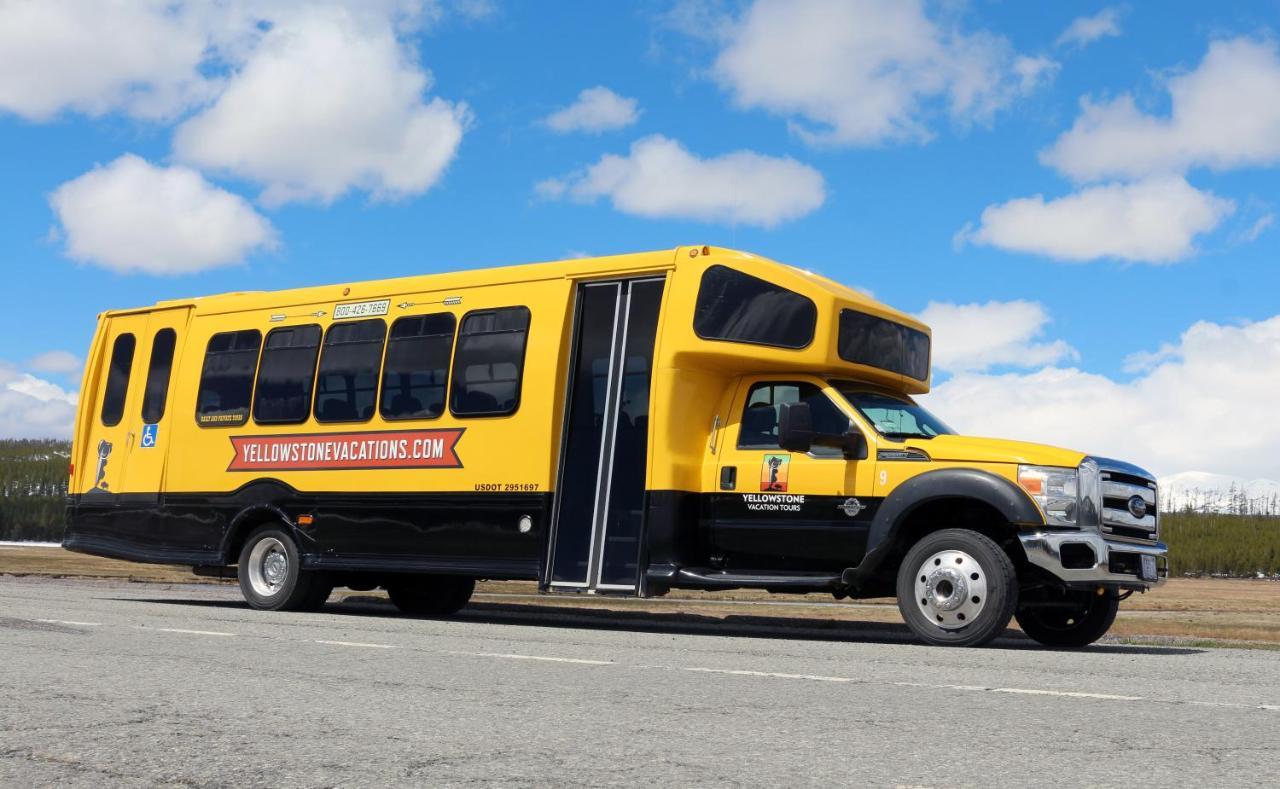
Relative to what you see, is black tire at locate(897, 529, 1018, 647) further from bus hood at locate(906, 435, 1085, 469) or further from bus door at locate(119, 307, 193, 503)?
bus door at locate(119, 307, 193, 503)

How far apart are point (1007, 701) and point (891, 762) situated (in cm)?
196

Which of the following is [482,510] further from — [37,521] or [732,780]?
[37,521]

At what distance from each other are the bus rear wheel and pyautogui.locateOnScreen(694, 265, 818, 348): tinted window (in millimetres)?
5265

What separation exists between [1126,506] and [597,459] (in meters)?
4.45

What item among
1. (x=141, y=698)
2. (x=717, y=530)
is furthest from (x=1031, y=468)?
(x=141, y=698)

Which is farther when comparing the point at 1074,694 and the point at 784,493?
the point at 784,493

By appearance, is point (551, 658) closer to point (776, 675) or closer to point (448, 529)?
point (776, 675)

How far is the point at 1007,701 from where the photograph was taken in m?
6.57

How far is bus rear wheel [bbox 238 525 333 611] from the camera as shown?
46.2 ft

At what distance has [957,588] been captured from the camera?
1025 cm

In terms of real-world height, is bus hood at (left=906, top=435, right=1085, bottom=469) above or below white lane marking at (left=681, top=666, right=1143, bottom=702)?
above

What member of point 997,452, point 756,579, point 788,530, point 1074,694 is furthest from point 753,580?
point 1074,694

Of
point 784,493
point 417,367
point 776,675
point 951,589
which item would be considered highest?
point 417,367

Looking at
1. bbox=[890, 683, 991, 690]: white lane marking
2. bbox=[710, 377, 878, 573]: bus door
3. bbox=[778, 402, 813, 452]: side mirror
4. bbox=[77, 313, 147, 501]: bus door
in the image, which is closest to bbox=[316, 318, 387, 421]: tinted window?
bbox=[77, 313, 147, 501]: bus door
